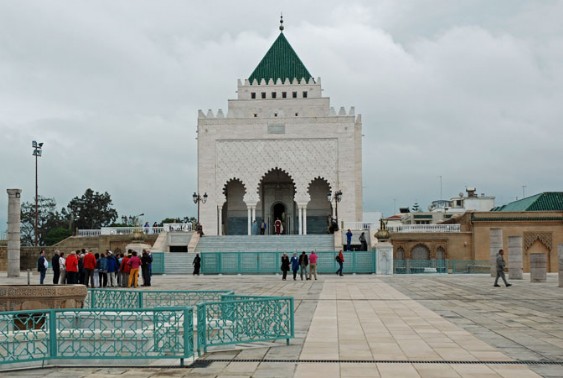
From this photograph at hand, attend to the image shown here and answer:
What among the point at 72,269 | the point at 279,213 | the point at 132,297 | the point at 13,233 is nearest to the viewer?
the point at 132,297

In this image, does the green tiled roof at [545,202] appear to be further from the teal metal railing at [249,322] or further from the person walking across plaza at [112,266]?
the teal metal railing at [249,322]

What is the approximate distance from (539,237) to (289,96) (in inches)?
589

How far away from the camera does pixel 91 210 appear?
208ft


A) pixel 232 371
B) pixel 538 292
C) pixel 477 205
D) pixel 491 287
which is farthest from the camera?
pixel 477 205

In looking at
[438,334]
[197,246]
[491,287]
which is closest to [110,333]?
[438,334]

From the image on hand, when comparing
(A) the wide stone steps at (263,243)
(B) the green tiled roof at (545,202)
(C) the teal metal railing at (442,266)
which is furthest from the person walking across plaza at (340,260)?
(B) the green tiled roof at (545,202)

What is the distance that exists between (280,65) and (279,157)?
20.9 ft

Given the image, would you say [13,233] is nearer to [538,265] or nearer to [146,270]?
[146,270]

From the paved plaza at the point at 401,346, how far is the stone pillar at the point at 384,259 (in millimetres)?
11808

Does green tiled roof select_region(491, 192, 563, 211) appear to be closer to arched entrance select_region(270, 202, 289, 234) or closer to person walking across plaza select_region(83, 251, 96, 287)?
arched entrance select_region(270, 202, 289, 234)

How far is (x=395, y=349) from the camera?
7645mm

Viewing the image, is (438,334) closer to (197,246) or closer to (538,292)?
(538,292)

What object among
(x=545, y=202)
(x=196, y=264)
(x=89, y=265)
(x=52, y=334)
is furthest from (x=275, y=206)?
(x=52, y=334)

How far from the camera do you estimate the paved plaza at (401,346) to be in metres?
6.52
